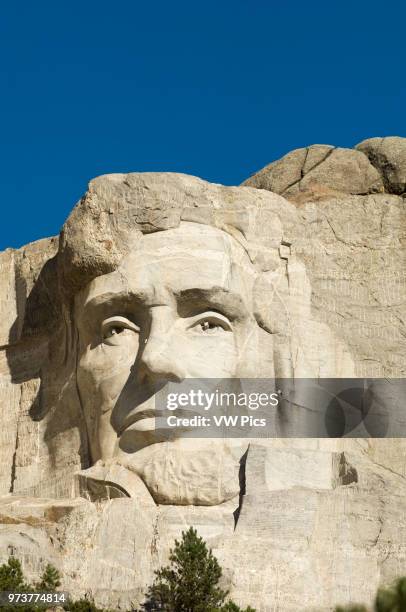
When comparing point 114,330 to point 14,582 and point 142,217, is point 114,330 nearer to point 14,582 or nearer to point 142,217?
point 142,217

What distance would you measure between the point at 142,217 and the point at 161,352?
4.89 ft

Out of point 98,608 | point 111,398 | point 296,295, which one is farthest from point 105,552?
point 296,295

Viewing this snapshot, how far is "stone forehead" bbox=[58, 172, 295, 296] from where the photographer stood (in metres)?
20.9

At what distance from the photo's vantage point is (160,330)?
20.4 metres

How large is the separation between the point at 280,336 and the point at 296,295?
582 mm

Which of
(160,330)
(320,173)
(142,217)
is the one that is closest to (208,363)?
(160,330)

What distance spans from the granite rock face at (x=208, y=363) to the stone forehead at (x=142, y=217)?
0.8 inches

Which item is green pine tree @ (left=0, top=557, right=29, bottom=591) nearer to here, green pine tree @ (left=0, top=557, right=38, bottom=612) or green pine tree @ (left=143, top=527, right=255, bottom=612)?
green pine tree @ (left=0, top=557, right=38, bottom=612)

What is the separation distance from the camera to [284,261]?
21469 mm

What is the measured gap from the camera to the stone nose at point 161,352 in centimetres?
2022

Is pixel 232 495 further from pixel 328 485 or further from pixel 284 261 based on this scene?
pixel 284 261

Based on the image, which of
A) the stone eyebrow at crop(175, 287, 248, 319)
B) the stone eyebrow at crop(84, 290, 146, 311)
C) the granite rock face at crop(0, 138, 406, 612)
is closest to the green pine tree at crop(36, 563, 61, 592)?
the granite rock face at crop(0, 138, 406, 612)

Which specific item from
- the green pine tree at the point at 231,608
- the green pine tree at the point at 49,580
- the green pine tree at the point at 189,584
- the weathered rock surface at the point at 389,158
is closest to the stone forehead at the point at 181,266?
the weathered rock surface at the point at 389,158

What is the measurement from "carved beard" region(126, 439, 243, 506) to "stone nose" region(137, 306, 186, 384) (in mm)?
710
